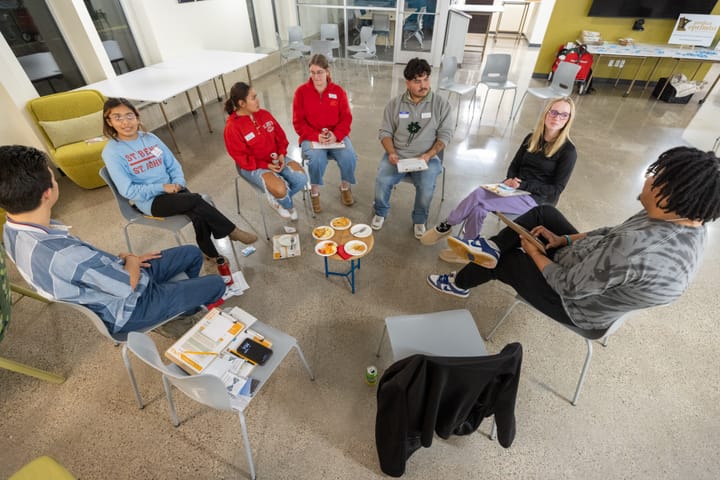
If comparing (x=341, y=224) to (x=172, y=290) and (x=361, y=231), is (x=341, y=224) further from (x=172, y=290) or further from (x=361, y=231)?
(x=172, y=290)

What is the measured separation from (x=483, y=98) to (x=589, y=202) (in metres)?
3.26

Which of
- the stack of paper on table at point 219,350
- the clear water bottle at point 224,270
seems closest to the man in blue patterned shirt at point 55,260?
the stack of paper on table at point 219,350

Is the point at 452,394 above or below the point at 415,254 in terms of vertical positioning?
above

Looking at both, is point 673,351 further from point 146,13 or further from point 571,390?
point 146,13

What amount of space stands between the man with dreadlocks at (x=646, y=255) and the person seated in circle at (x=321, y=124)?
197 centimetres

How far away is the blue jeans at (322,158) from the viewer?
3.08 meters

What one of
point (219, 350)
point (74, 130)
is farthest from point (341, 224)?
Result: point (74, 130)

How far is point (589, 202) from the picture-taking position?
343 cm

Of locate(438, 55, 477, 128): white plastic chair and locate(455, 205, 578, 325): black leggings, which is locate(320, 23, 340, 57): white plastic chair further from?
locate(455, 205, 578, 325): black leggings

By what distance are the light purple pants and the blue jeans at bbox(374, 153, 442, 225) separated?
11.8 inches

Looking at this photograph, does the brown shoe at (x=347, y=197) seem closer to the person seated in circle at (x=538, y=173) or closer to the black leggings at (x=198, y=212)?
the person seated in circle at (x=538, y=173)

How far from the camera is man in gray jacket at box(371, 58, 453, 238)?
110 inches

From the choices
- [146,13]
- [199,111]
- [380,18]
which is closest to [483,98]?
[380,18]

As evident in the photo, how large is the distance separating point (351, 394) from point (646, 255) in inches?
61.6
